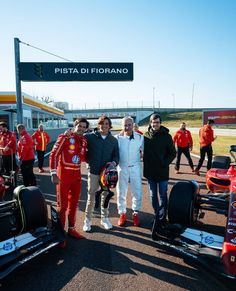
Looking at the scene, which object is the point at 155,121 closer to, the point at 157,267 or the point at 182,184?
the point at 182,184

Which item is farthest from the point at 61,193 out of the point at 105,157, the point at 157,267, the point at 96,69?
the point at 96,69

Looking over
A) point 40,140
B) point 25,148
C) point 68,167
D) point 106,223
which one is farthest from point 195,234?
point 40,140

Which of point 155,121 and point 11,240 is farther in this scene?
point 155,121

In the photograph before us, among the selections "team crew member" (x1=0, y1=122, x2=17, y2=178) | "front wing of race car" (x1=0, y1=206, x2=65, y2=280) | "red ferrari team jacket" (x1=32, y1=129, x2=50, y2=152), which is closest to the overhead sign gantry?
"red ferrari team jacket" (x1=32, y1=129, x2=50, y2=152)

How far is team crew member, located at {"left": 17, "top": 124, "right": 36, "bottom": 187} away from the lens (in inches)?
284

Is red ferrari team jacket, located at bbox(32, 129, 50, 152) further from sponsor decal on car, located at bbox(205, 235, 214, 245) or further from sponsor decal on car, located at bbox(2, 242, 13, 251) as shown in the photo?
sponsor decal on car, located at bbox(205, 235, 214, 245)

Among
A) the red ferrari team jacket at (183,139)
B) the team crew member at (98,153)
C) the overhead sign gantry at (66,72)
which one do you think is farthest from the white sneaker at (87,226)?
the overhead sign gantry at (66,72)

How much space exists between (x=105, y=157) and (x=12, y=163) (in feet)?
12.2

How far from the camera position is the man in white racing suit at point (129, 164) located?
15.6 feet

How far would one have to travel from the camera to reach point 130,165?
478cm

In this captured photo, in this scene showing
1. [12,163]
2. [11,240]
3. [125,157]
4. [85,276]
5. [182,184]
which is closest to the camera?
[85,276]

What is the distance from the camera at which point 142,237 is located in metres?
4.29

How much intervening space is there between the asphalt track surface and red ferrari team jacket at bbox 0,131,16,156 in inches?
158

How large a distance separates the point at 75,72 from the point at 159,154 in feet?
23.7
